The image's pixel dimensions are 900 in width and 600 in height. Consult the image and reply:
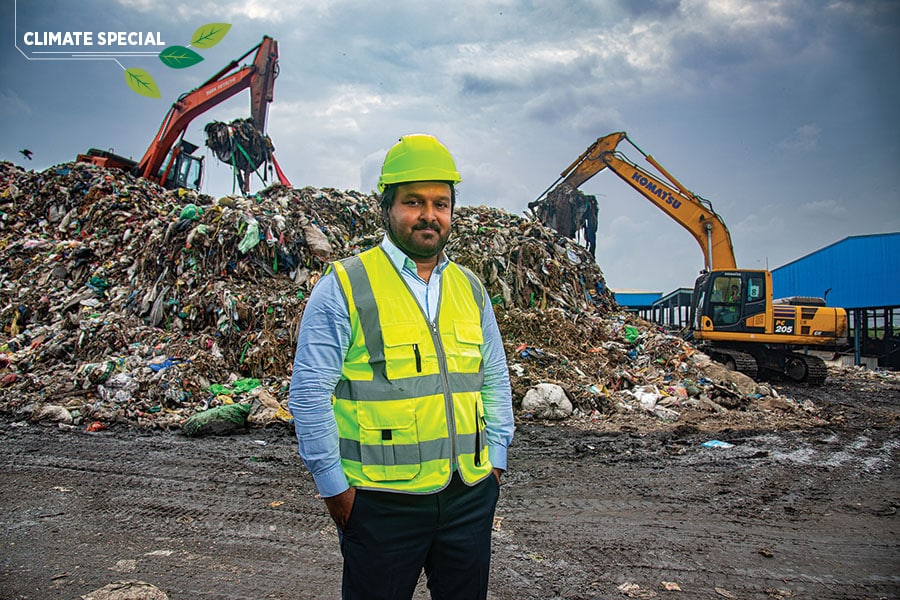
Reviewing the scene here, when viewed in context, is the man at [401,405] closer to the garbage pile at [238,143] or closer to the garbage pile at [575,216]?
the garbage pile at [238,143]

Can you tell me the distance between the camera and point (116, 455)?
16.6 feet

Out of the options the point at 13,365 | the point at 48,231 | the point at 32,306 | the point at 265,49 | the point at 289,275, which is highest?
the point at 265,49

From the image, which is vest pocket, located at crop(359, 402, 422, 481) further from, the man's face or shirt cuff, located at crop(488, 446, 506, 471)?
the man's face

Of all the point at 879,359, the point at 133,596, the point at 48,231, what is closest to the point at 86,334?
the point at 48,231

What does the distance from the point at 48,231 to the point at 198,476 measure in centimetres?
1159

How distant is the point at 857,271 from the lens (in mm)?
18875

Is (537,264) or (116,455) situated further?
(537,264)

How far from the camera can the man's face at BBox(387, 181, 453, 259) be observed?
1.53 meters

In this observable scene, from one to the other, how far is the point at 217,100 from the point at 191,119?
0.96 m

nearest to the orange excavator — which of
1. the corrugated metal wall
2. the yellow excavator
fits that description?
the yellow excavator

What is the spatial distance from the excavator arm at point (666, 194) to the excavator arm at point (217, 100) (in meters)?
7.61

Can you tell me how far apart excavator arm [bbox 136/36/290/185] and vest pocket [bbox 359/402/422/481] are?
486 inches

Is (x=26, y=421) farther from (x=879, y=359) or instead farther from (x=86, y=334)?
(x=879, y=359)

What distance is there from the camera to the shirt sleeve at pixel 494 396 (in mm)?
1711
